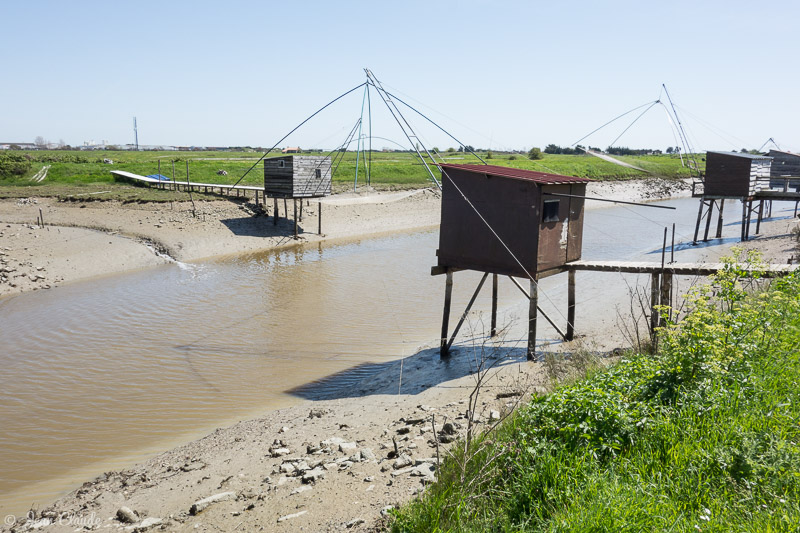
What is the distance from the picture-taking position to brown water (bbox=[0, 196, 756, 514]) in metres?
9.45

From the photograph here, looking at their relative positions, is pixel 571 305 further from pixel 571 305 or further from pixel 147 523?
pixel 147 523

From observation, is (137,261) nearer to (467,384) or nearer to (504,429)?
(467,384)

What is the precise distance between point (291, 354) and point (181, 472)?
18.3 ft

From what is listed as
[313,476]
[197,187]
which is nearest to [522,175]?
[313,476]

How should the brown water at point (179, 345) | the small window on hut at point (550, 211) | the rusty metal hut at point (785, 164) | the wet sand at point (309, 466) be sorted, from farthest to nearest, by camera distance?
the rusty metal hut at point (785, 164) → the small window on hut at point (550, 211) → the brown water at point (179, 345) → the wet sand at point (309, 466)

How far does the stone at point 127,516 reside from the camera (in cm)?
663

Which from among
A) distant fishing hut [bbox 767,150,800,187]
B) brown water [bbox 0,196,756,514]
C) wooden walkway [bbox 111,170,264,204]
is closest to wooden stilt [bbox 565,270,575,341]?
brown water [bbox 0,196,756,514]

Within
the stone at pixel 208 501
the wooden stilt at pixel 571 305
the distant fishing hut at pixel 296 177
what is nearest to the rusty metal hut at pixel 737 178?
the wooden stilt at pixel 571 305

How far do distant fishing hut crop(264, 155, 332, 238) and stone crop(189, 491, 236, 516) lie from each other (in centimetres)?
2188

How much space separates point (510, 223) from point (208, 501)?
7339 mm

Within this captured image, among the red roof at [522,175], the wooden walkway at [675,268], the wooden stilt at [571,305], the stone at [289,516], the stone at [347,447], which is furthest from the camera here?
the wooden stilt at [571,305]

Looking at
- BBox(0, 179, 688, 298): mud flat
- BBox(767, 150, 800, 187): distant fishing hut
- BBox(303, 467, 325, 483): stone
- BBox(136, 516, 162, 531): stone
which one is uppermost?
BBox(767, 150, 800, 187): distant fishing hut

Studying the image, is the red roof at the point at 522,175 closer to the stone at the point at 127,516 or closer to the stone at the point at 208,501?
the stone at the point at 208,501

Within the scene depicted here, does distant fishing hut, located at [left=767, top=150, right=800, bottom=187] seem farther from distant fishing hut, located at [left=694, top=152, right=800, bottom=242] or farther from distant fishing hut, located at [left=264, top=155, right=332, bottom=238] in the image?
distant fishing hut, located at [left=264, top=155, right=332, bottom=238]
